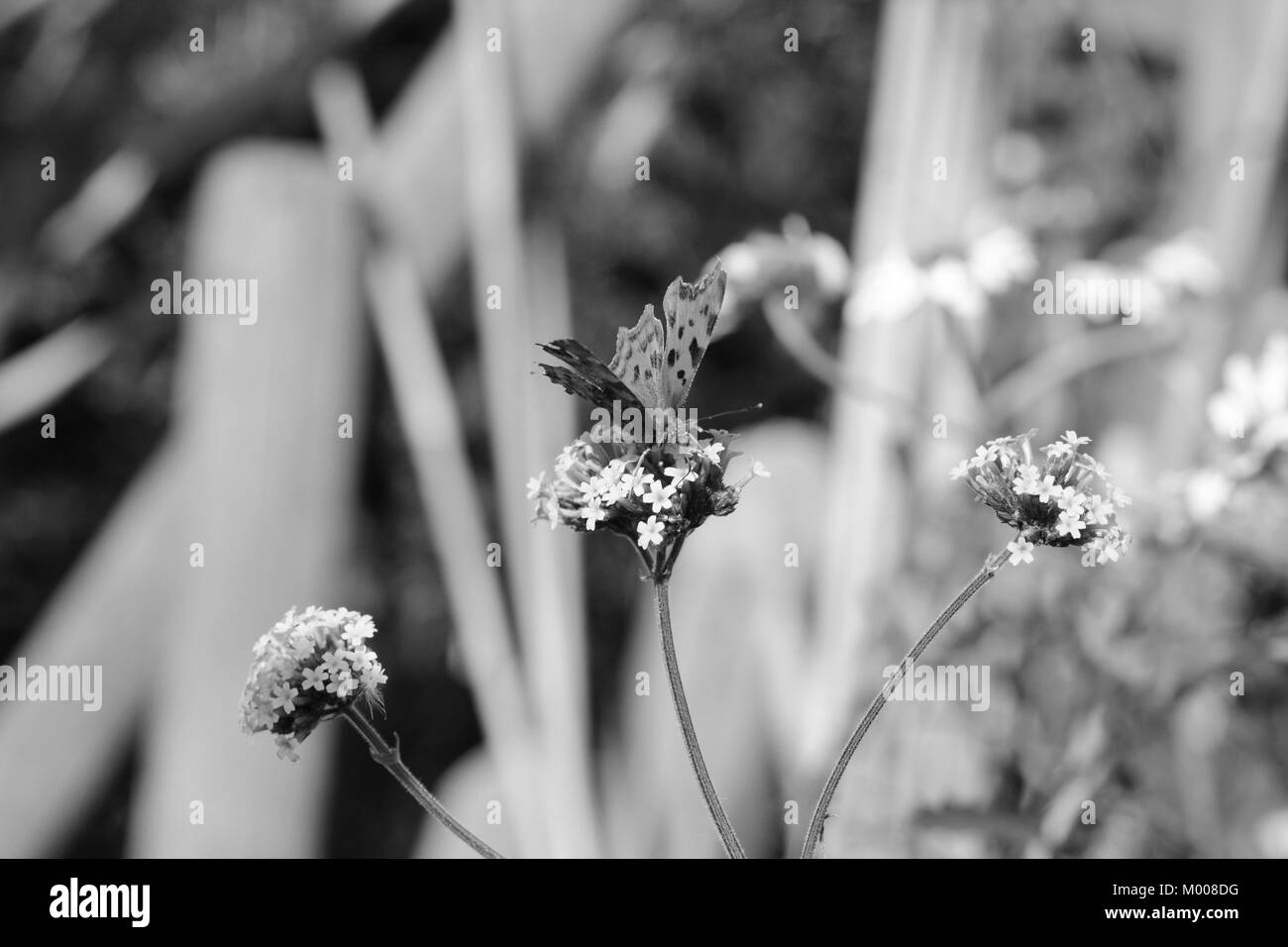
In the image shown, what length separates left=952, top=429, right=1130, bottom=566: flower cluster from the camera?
0.30 m

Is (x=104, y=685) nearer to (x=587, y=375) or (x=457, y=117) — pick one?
(x=457, y=117)

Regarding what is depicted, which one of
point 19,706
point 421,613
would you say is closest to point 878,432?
point 19,706

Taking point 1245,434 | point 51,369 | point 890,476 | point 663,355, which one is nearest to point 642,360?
point 663,355

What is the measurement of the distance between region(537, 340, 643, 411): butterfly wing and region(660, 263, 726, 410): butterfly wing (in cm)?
1

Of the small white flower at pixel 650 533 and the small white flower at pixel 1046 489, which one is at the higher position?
the small white flower at pixel 1046 489

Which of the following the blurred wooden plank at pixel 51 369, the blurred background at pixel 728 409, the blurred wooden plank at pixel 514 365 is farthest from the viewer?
the blurred wooden plank at pixel 51 369

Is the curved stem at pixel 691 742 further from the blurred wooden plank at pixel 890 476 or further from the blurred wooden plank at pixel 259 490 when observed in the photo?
the blurred wooden plank at pixel 259 490

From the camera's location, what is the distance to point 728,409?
966 mm

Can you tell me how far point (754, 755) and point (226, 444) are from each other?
48 cm

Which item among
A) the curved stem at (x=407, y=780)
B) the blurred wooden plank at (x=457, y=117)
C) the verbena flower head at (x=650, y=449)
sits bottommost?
the curved stem at (x=407, y=780)

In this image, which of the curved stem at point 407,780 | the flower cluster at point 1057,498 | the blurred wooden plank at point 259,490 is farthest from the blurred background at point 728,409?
the curved stem at point 407,780

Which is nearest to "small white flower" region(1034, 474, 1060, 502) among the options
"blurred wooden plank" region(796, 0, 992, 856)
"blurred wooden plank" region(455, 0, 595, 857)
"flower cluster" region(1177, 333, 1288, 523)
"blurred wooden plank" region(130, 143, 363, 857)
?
"flower cluster" region(1177, 333, 1288, 523)

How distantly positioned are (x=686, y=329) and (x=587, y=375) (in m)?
0.03

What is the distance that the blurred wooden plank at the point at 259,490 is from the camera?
0.86 meters
